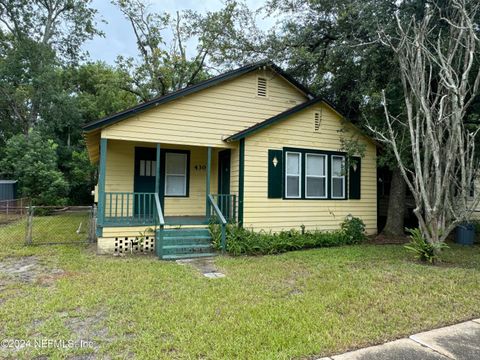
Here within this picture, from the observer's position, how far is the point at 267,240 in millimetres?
8211

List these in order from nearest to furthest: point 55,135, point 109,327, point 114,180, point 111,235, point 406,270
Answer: point 109,327 → point 406,270 → point 111,235 → point 114,180 → point 55,135

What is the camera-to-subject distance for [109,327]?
355 centimetres

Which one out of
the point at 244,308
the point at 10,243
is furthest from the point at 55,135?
the point at 244,308

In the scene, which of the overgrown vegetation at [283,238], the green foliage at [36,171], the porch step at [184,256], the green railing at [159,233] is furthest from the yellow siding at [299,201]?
the green foliage at [36,171]

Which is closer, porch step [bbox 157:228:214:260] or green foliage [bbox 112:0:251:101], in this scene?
porch step [bbox 157:228:214:260]

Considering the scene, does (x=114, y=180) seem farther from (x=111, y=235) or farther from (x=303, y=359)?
(x=303, y=359)

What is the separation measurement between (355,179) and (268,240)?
3.89 m

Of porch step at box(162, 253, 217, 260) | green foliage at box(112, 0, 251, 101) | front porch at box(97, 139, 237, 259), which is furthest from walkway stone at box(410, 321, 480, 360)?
green foliage at box(112, 0, 251, 101)

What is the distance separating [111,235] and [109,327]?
15.0 ft

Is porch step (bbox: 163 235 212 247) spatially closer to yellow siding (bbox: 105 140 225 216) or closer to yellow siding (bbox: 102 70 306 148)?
yellow siding (bbox: 105 140 225 216)

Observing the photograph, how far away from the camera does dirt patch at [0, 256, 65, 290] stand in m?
5.46

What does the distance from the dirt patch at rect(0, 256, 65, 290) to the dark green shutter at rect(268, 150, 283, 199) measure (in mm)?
5450

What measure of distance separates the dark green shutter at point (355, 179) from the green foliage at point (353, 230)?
0.79 meters

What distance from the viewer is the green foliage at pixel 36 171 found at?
17719 millimetres
